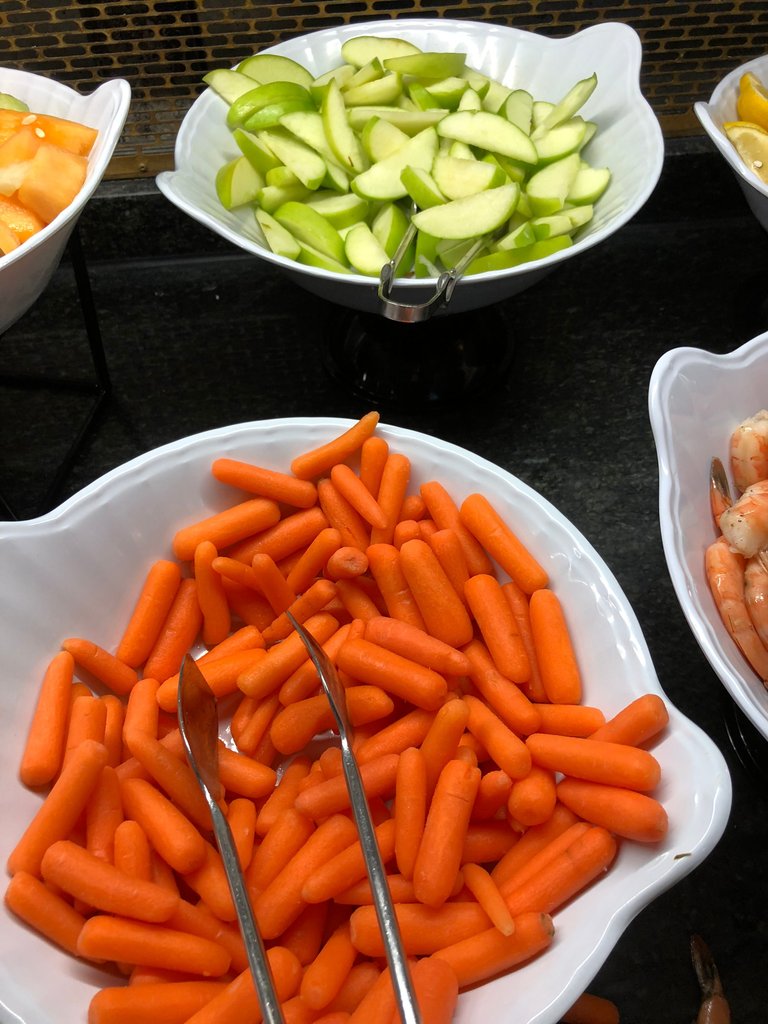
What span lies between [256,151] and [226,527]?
0.47m

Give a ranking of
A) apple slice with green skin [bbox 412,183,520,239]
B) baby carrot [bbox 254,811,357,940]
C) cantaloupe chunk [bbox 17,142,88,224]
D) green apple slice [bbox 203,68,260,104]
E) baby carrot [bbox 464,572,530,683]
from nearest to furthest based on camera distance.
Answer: baby carrot [bbox 254,811,357,940] → baby carrot [bbox 464,572,530,683] → cantaloupe chunk [bbox 17,142,88,224] → apple slice with green skin [bbox 412,183,520,239] → green apple slice [bbox 203,68,260,104]

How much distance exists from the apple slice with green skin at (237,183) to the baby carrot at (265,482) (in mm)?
338

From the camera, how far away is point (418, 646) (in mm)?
672

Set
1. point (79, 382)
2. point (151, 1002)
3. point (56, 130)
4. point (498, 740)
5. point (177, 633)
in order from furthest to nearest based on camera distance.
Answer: point (79, 382)
point (56, 130)
point (177, 633)
point (498, 740)
point (151, 1002)

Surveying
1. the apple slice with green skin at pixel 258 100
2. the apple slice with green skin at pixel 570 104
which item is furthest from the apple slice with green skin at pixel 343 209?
the apple slice with green skin at pixel 570 104

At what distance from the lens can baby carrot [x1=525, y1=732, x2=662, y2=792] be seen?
60cm

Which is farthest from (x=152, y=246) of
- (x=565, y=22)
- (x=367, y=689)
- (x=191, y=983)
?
(x=191, y=983)

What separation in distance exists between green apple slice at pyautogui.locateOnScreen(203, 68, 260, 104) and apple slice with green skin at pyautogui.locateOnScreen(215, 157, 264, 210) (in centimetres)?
9

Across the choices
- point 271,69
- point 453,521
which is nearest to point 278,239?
point 271,69

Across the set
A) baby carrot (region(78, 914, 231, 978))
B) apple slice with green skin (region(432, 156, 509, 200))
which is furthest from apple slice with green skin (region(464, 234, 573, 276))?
baby carrot (region(78, 914, 231, 978))

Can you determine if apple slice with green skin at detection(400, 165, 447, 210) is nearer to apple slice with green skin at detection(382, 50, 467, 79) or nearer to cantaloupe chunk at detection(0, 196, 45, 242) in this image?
apple slice with green skin at detection(382, 50, 467, 79)

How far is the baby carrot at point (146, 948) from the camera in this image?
0.55 meters

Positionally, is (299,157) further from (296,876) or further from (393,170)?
(296,876)

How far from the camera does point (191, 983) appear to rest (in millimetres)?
552
